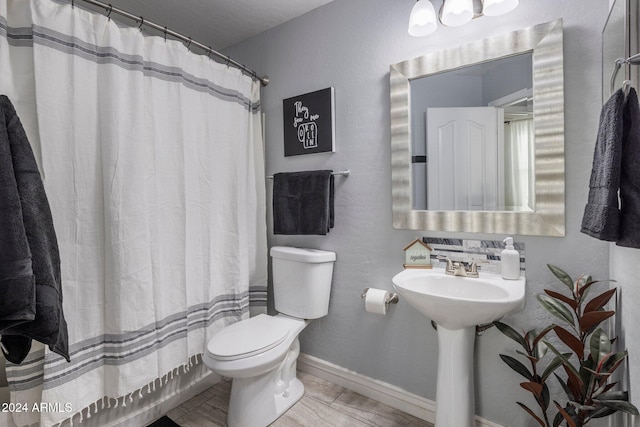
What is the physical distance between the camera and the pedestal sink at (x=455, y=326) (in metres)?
1.24

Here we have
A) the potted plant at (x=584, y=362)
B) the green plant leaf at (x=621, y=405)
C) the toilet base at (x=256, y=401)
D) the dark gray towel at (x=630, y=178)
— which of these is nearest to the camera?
the dark gray towel at (x=630, y=178)

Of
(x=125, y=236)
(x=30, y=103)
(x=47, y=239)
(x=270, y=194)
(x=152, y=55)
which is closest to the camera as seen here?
(x=47, y=239)

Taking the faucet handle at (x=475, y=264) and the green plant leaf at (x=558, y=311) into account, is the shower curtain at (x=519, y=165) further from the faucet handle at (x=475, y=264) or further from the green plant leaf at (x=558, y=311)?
the green plant leaf at (x=558, y=311)

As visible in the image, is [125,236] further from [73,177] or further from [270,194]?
[270,194]

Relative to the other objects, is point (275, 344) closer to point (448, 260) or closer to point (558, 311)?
point (448, 260)

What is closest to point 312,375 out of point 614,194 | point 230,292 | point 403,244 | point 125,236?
point 230,292

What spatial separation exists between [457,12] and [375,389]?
6.47ft

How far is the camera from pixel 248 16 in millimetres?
2037

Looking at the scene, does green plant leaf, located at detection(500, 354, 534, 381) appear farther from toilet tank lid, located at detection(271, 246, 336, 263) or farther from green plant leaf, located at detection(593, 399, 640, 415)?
toilet tank lid, located at detection(271, 246, 336, 263)

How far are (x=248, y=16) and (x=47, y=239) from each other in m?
1.76

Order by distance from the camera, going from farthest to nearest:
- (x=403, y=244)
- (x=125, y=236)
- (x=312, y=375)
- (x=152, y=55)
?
(x=312, y=375)
(x=403, y=244)
(x=152, y=55)
(x=125, y=236)

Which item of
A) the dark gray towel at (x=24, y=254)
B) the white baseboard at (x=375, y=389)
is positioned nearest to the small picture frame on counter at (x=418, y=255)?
the white baseboard at (x=375, y=389)

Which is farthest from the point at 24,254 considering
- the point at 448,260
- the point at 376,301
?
the point at 448,260

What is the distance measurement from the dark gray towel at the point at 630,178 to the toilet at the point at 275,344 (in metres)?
1.36
